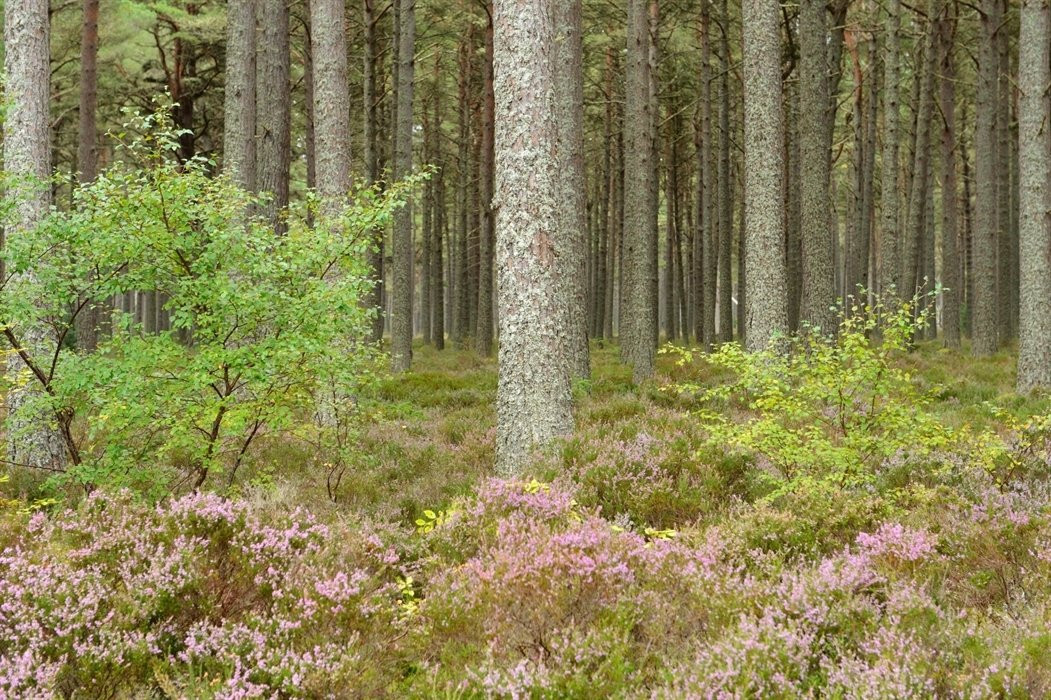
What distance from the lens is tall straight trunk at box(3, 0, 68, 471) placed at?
774 cm

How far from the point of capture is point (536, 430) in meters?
7.19

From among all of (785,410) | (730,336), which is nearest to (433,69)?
(730,336)

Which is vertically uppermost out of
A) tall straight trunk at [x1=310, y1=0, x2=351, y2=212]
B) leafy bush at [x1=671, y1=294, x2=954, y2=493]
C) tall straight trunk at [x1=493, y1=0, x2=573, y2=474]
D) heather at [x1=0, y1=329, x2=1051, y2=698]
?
tall straight trunk at [x1=310, y1=0, x2=351, y2=212]

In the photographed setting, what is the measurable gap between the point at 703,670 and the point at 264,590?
101 inches

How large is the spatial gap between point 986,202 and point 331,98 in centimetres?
1480

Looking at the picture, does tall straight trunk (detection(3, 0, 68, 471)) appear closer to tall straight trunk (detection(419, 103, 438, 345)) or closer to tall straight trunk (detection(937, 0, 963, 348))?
tall straight trunk (detection(419, 103, 438, 345))

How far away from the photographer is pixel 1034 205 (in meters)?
11.8

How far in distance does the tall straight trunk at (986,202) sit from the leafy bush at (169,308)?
15584 mm

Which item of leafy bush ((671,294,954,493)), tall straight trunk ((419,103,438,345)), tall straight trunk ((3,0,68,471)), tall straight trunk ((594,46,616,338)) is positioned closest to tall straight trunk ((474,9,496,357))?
tall straight trunk ((594,46,616,338))

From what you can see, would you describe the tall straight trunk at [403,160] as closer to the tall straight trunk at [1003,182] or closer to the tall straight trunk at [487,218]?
the tall straight trunk at [487,218]

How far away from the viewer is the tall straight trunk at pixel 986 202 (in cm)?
1658

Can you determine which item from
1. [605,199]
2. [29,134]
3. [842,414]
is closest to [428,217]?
[605,199]

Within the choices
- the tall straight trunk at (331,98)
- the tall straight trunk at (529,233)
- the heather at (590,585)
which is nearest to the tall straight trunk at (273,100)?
the tall straight trunk at (331,98)

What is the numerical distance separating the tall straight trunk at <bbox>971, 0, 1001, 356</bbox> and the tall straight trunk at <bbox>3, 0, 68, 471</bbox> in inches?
717
